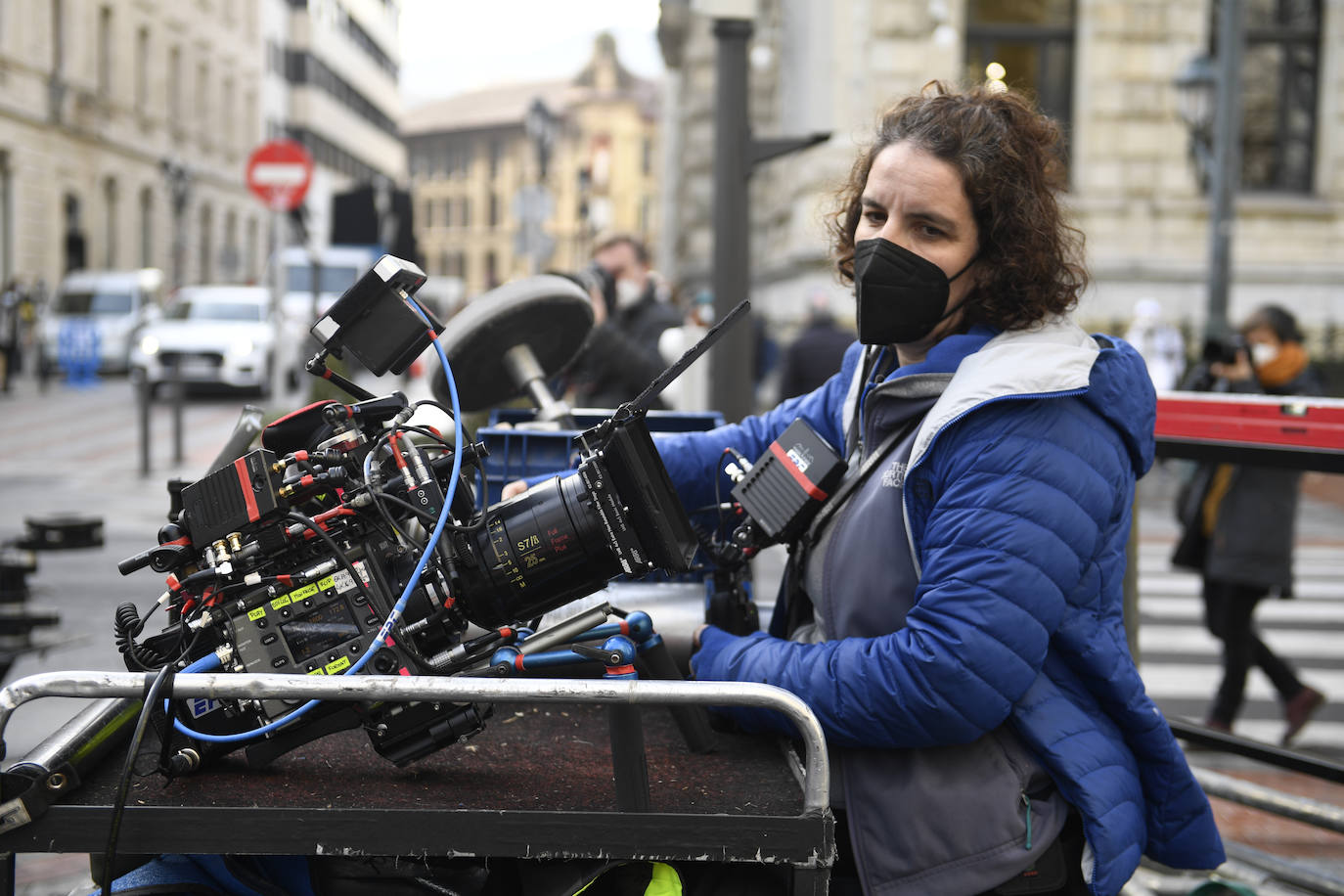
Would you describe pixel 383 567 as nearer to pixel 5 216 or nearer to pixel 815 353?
pixel 815 353

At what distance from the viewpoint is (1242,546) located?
577 cm

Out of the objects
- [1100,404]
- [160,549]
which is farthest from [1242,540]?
[160,549]

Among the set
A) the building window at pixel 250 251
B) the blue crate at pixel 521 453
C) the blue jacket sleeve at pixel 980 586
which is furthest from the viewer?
the building window at pixel 250 251

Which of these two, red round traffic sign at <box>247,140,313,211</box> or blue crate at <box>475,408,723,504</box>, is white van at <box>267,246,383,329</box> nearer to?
red round traffic sign at <box>247,140,313,211</box>

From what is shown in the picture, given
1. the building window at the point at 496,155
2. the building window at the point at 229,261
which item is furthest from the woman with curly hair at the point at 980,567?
the building window at the point at 496,155

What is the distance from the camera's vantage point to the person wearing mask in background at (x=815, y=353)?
33.6ft

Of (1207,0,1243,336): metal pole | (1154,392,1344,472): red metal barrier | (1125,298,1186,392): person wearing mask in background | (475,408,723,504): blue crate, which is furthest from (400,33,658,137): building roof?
(475,408,723,504): blue crate

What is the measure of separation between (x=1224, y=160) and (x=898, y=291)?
1157cm

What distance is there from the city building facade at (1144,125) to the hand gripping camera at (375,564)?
13668mm

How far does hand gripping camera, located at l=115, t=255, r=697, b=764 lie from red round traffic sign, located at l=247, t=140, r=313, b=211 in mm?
11714

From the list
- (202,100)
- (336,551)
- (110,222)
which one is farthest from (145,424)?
(110,222)

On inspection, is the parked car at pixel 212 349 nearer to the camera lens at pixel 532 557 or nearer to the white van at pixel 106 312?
the white van at pixel 106 312

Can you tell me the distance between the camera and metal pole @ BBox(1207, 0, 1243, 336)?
11867mm

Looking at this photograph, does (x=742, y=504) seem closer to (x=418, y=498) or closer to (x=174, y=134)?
(x=418, y=498)
